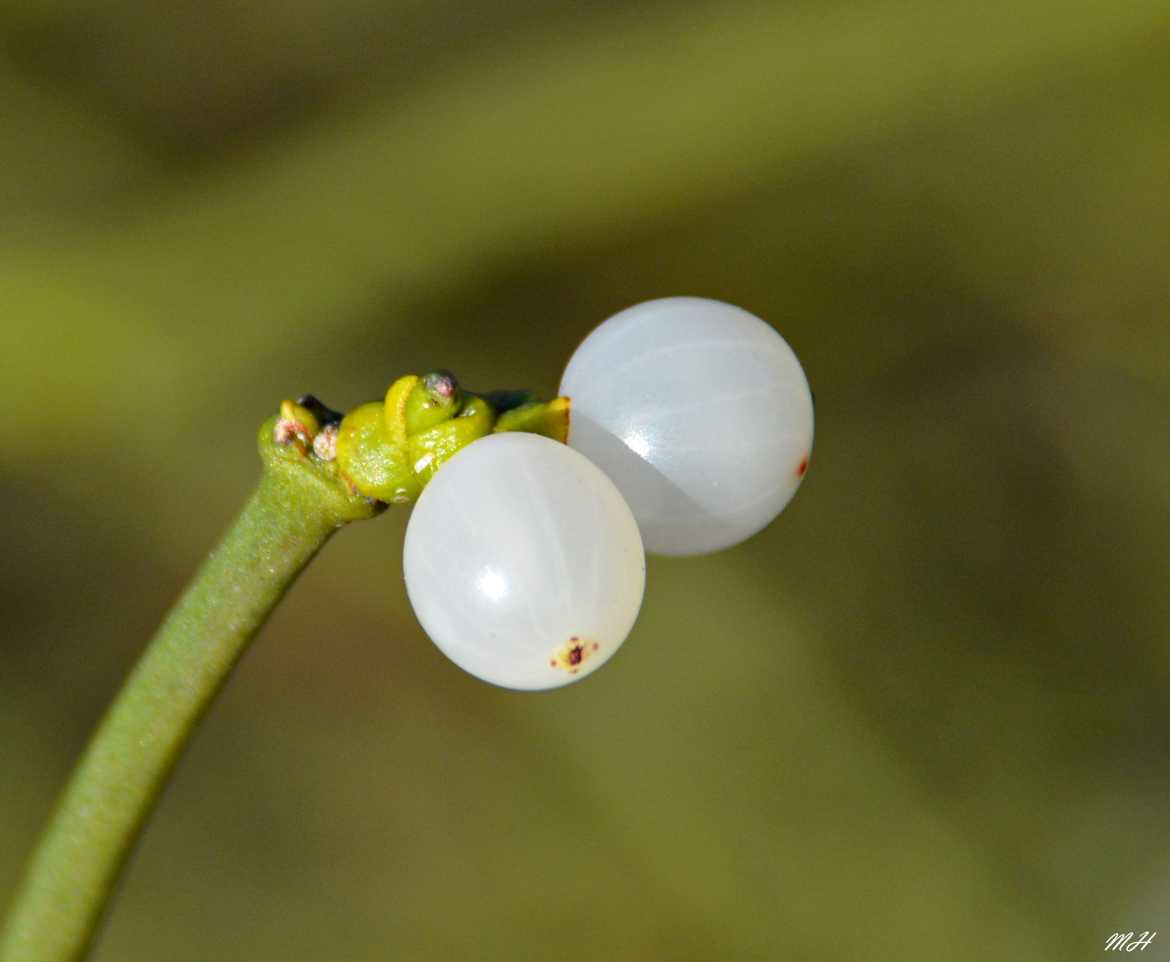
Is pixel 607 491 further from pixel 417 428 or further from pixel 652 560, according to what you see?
pixel 652 560

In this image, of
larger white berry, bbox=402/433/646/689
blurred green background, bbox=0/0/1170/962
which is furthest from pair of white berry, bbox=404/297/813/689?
blurred green background, bbox=0/0/1170/962

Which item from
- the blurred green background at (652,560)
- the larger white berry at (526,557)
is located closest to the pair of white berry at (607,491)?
the larger white berry at (526,557)

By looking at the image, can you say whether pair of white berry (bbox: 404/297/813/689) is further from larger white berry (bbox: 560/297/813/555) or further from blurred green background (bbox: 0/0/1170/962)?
blurred green background (bbox: 0/0/1170/962)

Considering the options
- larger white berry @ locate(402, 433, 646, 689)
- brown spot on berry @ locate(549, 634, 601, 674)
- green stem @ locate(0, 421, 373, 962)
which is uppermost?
green stem @ locate(0, 421, 373, 962)

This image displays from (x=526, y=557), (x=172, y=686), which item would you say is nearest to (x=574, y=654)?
(x=526, y=557)

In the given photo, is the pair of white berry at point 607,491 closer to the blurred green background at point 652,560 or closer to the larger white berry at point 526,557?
the larger white berry at point 526,557
